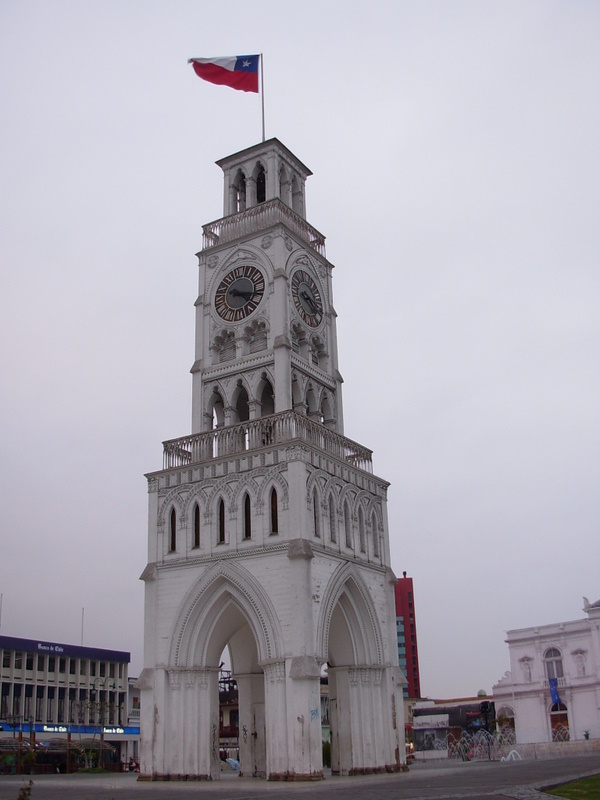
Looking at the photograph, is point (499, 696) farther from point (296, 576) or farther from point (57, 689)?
point (296, 576)

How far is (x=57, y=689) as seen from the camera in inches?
3378

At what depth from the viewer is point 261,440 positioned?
35.2m

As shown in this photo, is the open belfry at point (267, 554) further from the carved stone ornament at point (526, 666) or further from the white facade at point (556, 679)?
the carved stone ornament at point (526, 666)

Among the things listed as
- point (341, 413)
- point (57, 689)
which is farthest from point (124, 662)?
point (341, 413)

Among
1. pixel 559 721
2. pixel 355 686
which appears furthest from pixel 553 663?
pixel 355 686

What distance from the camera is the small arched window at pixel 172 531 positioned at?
3544cm

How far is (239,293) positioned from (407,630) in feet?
395

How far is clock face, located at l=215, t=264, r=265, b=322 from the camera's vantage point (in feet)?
131

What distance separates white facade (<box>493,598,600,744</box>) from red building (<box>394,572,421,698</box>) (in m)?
73.1

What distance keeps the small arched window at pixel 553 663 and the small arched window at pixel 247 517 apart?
48.7 m

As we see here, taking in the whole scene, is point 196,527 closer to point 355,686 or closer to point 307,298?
point 355,686

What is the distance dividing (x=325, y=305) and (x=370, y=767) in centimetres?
2130

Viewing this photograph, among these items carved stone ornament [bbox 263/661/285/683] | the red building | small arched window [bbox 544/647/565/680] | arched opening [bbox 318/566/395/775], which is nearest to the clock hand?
arched opening [bbox 318/566/395/775]

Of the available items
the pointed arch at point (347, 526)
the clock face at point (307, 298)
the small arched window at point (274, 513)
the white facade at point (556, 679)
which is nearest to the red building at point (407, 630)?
the white facade at point (556, 679)
